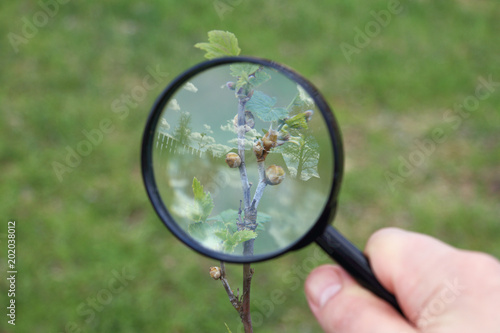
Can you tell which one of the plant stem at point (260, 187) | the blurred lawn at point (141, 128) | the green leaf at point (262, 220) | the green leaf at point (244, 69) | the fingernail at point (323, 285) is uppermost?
the green leaf at point (244, 69)

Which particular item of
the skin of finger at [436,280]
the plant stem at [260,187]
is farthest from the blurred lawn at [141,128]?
the plant stem at [260,187]

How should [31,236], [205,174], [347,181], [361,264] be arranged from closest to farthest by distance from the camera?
[205,174], [361,264], [31,236], [347,181]

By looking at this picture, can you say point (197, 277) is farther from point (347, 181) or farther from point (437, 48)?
point (437, 48)

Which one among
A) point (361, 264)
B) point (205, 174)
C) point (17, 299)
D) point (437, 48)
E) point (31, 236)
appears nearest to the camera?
point (205, 174)

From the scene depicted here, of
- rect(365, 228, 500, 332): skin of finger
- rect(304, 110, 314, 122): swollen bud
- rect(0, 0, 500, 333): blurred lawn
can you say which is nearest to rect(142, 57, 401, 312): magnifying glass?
rect(304, 110, 314, 122): swollen bud

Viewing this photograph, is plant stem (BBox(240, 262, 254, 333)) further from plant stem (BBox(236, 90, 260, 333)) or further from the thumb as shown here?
the thumb

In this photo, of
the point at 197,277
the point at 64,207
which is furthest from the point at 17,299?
the point at 197,277

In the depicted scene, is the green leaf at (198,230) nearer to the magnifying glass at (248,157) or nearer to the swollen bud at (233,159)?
the magnifying glass at (248,157)

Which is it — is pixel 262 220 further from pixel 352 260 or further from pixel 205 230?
pixel 352 260
